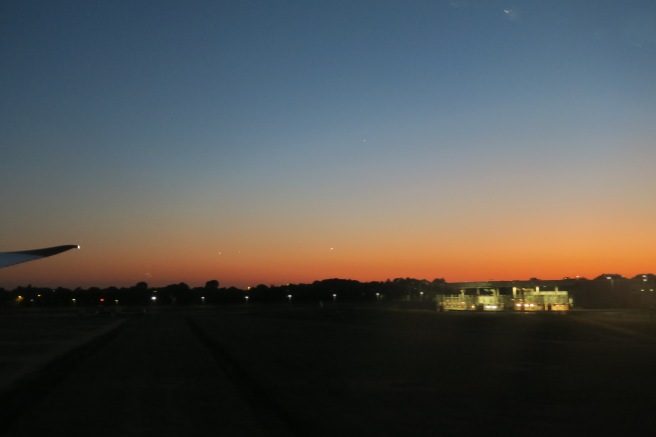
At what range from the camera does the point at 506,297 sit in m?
89.5

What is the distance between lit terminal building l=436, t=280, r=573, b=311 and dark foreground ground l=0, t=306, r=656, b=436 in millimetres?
54566

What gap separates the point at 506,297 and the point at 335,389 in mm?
75667

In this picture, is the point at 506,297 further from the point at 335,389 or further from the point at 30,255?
the point at 335,389

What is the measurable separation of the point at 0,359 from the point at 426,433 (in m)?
21.2

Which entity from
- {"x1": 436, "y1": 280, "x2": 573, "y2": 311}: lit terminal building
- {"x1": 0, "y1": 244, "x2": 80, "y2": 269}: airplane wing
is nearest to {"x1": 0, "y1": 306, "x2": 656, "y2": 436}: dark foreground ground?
{"x1": 0, "y1": 244, "x2": 80, "y2": 269}: airplane wing

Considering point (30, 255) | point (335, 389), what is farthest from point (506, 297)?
point (335, 389)

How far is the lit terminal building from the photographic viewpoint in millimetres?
85000

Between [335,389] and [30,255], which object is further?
[30,255]

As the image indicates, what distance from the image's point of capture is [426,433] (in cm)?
1189

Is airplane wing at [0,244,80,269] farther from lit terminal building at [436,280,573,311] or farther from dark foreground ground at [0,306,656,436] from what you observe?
lit terminal building at [436,280,573,311]

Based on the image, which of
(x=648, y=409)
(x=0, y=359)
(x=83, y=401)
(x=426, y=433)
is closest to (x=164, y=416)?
(x=83, y=401)

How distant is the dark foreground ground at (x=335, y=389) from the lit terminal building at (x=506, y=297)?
54.6 metres

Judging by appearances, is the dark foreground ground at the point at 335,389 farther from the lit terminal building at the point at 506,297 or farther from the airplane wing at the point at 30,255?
the lit terminal building at the point at 506,297

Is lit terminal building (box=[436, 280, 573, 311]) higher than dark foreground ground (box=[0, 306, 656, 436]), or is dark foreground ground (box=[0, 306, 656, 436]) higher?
lit terminal building (box=[436, 280, 573, 311])
